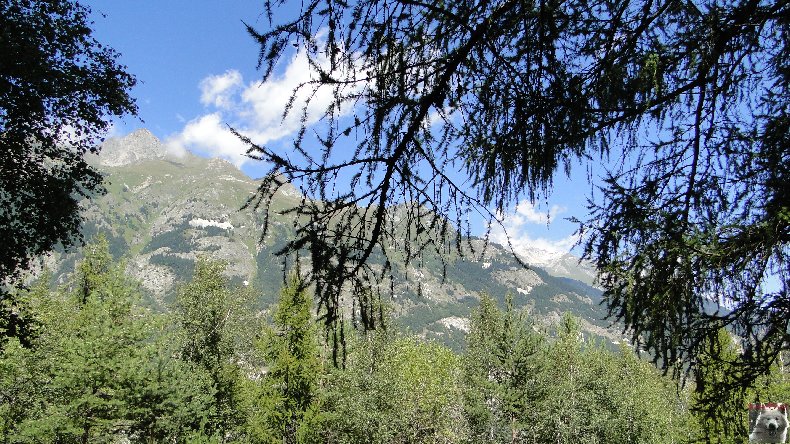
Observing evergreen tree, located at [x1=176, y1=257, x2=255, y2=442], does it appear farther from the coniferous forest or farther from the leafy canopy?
the leafy canopy

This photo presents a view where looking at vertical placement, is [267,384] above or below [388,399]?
above

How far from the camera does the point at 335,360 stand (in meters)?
2.37

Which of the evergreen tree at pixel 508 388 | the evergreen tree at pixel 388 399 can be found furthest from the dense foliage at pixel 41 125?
the evergreen tree at pixel 508 388

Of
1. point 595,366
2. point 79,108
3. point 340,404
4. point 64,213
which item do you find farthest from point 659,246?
point 595,366

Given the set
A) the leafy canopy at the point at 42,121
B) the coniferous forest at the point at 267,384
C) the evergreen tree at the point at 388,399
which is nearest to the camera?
the leafy canopy at the point at 42,121

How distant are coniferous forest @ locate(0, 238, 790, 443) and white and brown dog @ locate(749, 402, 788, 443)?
610 centimetres

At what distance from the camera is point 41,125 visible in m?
8.22

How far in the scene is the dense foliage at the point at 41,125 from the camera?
7707 millimetres

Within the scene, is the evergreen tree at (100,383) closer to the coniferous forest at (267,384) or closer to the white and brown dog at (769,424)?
the coniferous forest at (267,384)

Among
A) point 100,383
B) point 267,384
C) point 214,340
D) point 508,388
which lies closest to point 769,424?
point 100,383

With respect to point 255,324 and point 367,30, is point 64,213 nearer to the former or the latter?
point 367,30

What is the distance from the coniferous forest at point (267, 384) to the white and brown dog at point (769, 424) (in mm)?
6098

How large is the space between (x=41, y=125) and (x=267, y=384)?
571 inches

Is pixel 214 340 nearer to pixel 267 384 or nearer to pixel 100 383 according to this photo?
pixel 267 384
